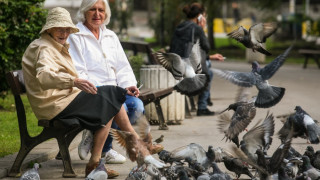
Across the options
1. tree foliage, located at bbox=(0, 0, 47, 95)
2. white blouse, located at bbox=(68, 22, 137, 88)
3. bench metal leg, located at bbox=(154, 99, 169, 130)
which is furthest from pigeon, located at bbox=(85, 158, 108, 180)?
tree foliage, located at bbox=(0, 0, 47, 95)

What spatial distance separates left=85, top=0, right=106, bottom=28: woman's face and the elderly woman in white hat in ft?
1.78

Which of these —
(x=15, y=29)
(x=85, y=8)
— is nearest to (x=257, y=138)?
(x=85, y=8)

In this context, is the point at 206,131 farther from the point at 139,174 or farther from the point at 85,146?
→ the point at 139,174

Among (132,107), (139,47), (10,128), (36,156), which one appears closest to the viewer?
(132,107)

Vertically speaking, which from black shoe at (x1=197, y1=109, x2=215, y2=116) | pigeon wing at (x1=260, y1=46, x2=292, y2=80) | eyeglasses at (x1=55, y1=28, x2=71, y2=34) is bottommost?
black shoe at (x1=197, y1=109, x2=215, y2=116)

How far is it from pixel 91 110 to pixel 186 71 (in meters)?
1.33

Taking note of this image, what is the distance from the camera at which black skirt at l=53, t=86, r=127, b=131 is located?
267 inches

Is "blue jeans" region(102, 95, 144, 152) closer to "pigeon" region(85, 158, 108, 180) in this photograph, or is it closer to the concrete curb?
the concrete curb

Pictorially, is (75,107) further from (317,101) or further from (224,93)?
(224,93)

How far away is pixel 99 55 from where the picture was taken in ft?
24.4

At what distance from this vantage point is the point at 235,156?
6.60 metres

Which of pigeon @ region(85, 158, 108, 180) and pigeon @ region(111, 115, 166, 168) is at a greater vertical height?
pigeon @ region(111, 115, 166, 168)

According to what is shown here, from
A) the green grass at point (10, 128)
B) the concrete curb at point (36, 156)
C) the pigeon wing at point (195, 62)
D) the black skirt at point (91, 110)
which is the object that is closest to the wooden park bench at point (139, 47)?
the green grass at point (10, 128)

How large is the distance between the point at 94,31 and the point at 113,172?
1513 millimetres
